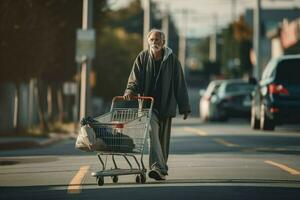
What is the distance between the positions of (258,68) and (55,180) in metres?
37.1

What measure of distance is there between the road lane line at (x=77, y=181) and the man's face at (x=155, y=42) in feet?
6.36

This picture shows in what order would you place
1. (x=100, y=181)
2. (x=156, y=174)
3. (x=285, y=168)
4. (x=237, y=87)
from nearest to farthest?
(x=100, y=181) → (x=156, y=174) → (x=285, y=168) → (x=237, y=87)

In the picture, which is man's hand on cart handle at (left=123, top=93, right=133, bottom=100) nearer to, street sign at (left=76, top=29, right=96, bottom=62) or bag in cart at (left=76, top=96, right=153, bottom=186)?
bag in cart at (left=76, top=96, right=153, bottom=186)

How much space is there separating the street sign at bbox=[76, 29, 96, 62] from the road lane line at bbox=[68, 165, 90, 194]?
18809 mm

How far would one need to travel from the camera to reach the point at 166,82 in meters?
13.3

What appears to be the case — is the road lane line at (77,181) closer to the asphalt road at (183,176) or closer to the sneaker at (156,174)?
the asphalt road at (183,176)

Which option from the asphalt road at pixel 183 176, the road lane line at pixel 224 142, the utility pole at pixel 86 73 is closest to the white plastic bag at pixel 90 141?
the asphalt road at pixel 183 176

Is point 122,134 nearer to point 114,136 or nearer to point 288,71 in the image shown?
point 114,136

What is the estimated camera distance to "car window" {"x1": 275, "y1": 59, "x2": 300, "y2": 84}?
25969 mm

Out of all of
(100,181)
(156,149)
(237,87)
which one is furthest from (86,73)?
(100,181)

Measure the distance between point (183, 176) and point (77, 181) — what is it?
146 cm

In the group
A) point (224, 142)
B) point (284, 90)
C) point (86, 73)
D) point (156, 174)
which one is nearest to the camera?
point (156, 174)

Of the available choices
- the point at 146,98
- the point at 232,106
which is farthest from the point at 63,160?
the point at 232,106

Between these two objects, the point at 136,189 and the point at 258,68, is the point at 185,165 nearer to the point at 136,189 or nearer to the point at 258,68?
the point at 136,189
